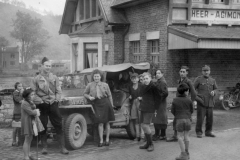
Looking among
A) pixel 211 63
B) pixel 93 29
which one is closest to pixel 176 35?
pixel 211 63

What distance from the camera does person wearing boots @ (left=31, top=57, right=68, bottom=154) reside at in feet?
24.8

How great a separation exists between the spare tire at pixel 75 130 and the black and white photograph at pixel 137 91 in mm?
22

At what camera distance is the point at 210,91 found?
9.26m

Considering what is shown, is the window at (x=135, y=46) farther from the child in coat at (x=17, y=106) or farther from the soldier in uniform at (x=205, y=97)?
the child in coat at (x=17, y=106)

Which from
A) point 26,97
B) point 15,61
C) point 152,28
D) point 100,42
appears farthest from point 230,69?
point 15,61

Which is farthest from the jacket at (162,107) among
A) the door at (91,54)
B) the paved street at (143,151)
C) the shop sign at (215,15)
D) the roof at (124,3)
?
the door at (91,54)

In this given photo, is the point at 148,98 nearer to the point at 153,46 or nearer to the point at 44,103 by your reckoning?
the point at 44,103

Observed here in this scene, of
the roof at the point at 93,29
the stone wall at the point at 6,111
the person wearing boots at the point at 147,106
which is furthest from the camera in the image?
the roof at the point at 93,29

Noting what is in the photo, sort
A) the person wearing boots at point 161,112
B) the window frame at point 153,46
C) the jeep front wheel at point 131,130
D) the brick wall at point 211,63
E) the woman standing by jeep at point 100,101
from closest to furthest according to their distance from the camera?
1. the woman standing by jeep at point 100,101
2. the person wearing boots at point 161,112
3. the jeep front wheel at point 131,130
4. the brick wall at point 211,63
5. the window frame at point 153,46

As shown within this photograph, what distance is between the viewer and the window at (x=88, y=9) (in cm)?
2033

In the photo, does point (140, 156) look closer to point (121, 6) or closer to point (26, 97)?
point (26, 97)

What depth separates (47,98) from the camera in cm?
760

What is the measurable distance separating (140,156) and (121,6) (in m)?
11.5

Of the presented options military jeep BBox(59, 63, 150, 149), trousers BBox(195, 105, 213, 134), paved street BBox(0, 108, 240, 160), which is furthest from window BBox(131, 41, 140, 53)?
trousers BBox(195, 105, 213, 134)
